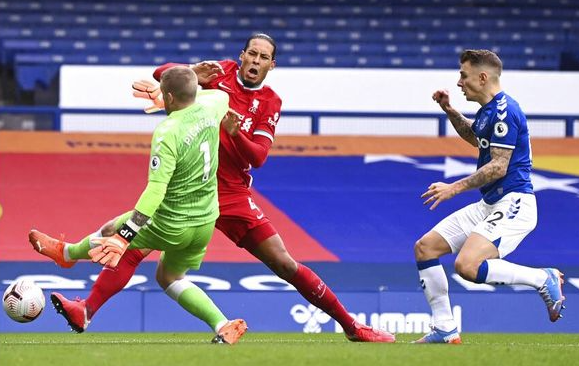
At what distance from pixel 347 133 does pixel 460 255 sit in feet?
24.9

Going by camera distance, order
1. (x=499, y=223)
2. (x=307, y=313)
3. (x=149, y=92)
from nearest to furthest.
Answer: (x=499, y=223), (x=149, y=92), (x=307, y=313)

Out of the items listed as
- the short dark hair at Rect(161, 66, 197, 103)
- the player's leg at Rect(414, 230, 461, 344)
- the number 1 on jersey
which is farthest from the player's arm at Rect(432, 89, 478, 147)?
the short dark hair at Rect(161, 66, 197, 103)

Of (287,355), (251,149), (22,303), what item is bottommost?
(287,355)

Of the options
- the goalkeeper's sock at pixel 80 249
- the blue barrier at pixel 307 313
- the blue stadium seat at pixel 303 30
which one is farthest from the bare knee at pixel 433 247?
the blue stadium seat at pixel 303 30

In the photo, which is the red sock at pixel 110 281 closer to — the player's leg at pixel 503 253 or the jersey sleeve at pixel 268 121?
the jersey sleeve at pixel 268 121

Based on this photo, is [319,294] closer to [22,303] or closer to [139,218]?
[139,218]

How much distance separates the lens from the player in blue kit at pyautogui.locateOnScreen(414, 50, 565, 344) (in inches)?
344

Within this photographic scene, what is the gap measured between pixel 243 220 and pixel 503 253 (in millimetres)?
1928

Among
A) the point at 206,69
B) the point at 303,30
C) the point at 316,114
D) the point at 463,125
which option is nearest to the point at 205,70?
the point at 206,69

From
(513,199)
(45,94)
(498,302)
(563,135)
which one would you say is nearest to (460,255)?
(513,199)

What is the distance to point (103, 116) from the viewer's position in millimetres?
16016

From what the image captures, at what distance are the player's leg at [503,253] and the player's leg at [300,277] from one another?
1.08 meters

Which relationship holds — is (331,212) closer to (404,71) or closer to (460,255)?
(404,71)

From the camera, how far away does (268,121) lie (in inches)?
376
